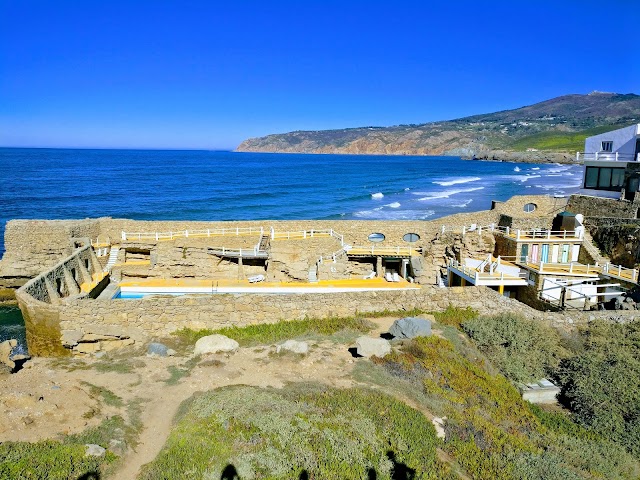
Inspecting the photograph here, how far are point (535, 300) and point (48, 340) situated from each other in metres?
18.8

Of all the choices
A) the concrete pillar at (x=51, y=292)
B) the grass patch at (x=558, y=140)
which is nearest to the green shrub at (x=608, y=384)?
the concrete pillar at (x=51, y=292)

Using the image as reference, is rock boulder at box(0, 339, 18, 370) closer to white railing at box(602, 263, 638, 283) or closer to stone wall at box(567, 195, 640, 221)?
white railing at box(602, 263, 638, 283)

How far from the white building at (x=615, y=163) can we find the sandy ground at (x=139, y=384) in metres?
20.9

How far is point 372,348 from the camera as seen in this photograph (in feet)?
36.7

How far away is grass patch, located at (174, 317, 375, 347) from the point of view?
12.5 m

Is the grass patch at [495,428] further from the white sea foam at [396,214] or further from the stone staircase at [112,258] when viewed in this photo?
the white sea foam at [396,214]

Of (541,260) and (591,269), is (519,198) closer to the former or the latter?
(541,260)

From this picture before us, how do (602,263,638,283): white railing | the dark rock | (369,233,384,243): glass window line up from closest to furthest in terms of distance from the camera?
1. the dark rock
2. (602,263,638,283): white railing
3. (369,233,384,243): glass window

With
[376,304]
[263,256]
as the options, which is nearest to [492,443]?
[376,304]

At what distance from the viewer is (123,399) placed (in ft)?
30.7

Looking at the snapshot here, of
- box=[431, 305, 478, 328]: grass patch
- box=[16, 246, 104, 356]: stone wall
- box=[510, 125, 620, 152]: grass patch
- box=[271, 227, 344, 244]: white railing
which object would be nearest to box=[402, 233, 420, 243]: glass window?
box=[271, 227, 344, 244]: white railing

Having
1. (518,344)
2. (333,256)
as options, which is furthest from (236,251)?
(518,344)

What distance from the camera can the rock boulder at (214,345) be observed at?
11.5 metres

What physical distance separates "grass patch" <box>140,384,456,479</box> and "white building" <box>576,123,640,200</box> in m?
23.5
